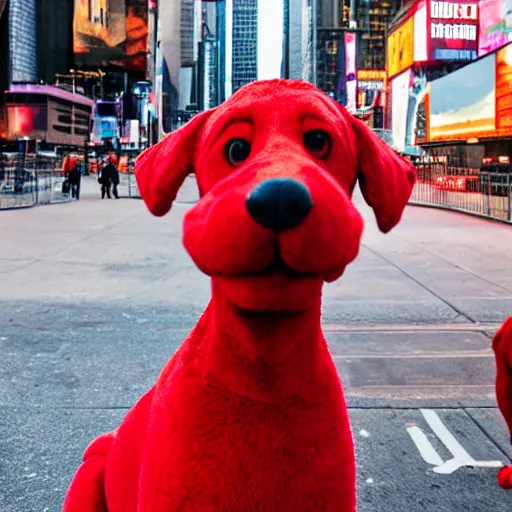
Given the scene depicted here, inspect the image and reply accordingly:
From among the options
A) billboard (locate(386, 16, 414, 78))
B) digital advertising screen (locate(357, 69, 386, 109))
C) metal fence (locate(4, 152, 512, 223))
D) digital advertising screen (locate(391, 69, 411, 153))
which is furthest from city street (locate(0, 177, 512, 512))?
digital advertising screen (locate(357, 69, 386, 109))

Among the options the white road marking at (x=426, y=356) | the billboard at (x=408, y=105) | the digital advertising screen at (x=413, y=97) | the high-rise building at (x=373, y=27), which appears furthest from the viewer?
the high-rise building at (x=373, y=27)

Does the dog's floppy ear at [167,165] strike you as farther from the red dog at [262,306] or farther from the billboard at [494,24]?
the billboard at [494,24]

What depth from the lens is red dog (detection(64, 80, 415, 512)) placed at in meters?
Answer: 1.12

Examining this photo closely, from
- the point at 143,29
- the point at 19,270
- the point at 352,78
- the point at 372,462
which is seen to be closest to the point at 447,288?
the point at 372,462

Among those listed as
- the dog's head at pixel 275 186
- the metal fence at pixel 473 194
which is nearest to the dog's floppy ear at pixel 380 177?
the dog's head at pixel 275 186

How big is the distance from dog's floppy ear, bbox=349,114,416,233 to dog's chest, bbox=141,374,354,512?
17.6 inches

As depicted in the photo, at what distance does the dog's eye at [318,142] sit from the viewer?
1343 millimetres

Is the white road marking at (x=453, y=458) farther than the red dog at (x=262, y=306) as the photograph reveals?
Yes

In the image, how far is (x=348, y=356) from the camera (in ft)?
15.8

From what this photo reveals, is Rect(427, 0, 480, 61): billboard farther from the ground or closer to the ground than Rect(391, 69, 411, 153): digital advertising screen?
farther from the ground

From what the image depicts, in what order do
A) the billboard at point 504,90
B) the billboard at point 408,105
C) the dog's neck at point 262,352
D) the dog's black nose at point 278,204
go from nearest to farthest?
the dog's black nose at point 278,204, the dog's neck at point 262,352, the billboard at point 504,90, the billboard at point 408,105

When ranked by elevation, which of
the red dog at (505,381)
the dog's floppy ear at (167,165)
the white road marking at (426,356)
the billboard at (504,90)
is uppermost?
the billboard at (504,90)

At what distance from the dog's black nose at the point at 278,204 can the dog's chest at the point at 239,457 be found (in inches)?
16.0

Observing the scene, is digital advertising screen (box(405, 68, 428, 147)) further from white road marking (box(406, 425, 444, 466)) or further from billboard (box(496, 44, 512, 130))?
white road marking (box(406, 425, 444, 466))
